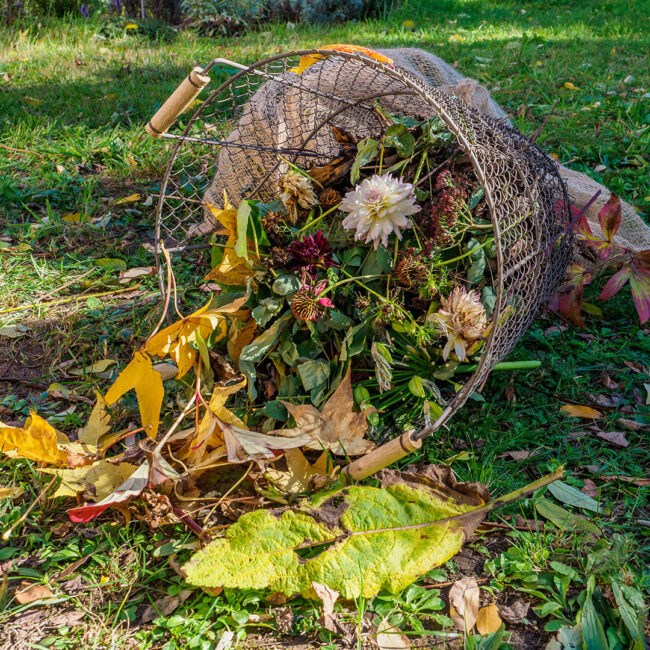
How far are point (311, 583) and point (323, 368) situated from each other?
54cm

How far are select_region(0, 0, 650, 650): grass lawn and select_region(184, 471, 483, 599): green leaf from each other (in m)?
0.07

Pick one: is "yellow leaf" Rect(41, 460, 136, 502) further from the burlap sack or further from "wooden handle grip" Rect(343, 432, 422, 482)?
the burlap sack

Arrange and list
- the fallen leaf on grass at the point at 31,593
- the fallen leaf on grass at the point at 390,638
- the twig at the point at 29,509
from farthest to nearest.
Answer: the twig at the point at 29,509 < the fallen leaf on grass at the point at 31,593 < the fallen leaf on grass at the point at 390,638

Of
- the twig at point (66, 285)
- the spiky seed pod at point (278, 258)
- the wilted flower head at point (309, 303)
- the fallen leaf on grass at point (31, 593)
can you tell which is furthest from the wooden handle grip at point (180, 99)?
the fallen leaf on grass at point (31, 593)

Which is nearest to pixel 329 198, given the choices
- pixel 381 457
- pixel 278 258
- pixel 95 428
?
pixel 278 258

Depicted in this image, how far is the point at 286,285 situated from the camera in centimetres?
155

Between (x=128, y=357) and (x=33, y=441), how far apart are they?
20.8 inches

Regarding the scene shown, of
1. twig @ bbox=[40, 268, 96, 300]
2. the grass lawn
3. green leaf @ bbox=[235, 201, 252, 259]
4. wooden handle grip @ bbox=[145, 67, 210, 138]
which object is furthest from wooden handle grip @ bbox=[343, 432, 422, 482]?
twig @ bbox=[40, 268, 96, 300]

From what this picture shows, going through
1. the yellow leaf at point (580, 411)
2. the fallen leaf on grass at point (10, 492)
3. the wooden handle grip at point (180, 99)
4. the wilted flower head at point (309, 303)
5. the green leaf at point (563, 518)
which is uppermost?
the wooden handle grip at point (180, 99)

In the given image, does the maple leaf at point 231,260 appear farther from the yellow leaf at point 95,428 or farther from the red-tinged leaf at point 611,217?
the red-tinged leaf at point 611,217

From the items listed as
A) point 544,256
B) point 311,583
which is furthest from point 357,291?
point 311,583

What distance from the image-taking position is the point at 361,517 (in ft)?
4.10

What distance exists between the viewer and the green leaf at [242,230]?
1.50m

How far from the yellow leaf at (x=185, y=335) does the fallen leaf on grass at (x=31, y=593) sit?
1.74ft
